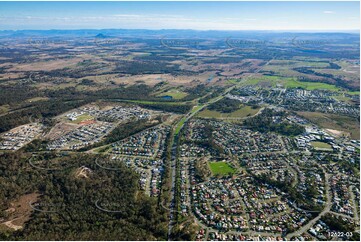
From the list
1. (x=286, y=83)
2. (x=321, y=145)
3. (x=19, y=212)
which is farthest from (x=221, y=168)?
(x=286, y=83)

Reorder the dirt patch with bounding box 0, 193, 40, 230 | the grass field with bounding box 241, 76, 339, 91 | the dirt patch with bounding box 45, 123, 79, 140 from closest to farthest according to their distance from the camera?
the dirt patch with bounding box 0, 193, 40, 230, the dirt patch with bounding box 45, 123, 79, 140, the grass field with bounding box 241, 76, 339, 91

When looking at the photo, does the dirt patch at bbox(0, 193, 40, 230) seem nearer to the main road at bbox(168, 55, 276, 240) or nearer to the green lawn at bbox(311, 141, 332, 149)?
the main road at bbox(168, 55, 276, 240)

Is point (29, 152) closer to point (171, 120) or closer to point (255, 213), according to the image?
point (171, 120)

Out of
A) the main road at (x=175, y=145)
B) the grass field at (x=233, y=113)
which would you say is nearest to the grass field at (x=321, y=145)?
the grass field at (x=233, y=113)

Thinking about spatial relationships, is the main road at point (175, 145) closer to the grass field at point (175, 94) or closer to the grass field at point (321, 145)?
the grass field at point (175, 94)

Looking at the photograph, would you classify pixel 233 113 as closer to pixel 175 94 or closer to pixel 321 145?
pixel 321 145

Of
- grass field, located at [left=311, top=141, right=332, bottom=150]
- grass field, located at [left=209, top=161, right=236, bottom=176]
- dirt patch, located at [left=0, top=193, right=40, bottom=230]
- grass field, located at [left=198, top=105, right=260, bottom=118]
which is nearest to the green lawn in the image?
grass field, located at [left=311, top=141, right=332, bottom=150]

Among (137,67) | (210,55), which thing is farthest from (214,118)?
(210,55)
